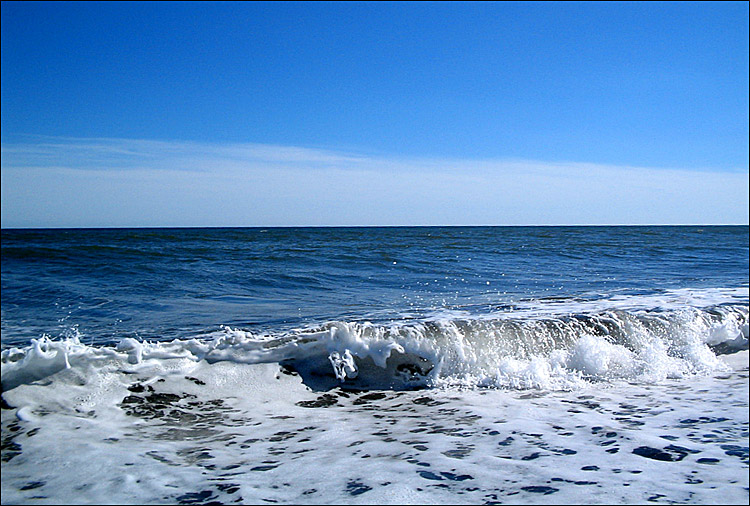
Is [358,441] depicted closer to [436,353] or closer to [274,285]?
[436,353]

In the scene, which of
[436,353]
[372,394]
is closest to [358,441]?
[372,394]

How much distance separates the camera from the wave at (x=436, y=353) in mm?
5402

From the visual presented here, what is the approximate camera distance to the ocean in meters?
3.19

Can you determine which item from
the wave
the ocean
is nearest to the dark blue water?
the ocean

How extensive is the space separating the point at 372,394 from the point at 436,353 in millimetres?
1001

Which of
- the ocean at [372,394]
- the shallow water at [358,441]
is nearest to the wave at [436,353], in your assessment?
the ocean at [372,394]

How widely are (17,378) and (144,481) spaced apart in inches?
102

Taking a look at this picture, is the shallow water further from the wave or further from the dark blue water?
the dark blue water

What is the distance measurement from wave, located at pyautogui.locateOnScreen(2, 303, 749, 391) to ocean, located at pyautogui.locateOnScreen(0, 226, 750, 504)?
25mm

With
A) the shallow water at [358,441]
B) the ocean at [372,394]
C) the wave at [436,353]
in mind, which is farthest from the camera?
the wave at [436,353]

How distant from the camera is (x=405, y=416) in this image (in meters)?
4.58

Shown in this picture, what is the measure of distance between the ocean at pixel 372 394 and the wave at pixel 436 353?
25mm

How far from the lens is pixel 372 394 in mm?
5250

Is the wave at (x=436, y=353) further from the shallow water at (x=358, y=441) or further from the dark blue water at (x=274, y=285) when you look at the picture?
the dark blue water at (x=274, y=285)
